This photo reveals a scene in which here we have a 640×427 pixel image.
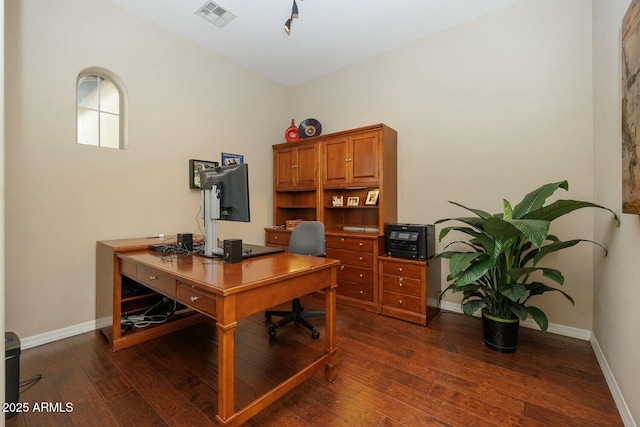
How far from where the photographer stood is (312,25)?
321 cm

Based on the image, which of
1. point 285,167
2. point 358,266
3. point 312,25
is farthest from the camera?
point 285,167

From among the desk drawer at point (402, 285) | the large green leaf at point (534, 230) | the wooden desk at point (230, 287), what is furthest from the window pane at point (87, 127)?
the large green leaf at point (534, 230)

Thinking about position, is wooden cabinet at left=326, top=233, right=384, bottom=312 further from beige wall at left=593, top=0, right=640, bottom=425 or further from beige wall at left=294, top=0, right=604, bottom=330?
beige wall at left=593, top=0, right=640, bottom=425

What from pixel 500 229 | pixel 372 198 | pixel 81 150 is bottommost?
pixel 500 229

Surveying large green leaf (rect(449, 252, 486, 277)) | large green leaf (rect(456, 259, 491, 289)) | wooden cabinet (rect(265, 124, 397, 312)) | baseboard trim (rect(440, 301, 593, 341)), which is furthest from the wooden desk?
baseboard trim (rect(440, 301, 593, 341))

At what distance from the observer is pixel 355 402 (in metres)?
1.72

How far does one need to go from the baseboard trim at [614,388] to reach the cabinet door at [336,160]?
2.80m

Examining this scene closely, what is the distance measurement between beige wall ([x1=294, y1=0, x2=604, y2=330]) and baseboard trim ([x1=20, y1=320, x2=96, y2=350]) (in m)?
3.61

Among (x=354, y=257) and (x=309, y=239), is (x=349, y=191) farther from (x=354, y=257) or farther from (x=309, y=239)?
(x=309, y=239)

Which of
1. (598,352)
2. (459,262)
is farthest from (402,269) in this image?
(598,352)

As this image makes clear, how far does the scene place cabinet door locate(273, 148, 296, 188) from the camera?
4250 millimetres

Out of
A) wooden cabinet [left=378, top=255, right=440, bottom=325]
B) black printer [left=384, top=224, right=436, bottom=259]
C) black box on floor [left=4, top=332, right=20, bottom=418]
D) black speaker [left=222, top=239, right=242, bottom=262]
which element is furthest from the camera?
black printer [left=384, top=224, right=436, bottom=259]

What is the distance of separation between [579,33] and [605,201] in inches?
63.5

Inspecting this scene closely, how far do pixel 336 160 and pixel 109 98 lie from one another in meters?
2.63
